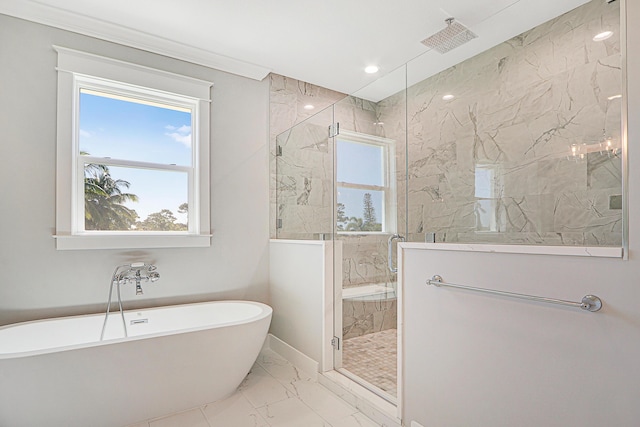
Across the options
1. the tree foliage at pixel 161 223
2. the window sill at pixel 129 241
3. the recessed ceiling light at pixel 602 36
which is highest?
the recessed ceiling light at pixel 602 36

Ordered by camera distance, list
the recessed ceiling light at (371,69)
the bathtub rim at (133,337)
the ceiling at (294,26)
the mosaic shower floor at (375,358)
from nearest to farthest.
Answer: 1. the bathtub rim at (133,337)
2. the ceiling at (294,26)
3. the mosaic shower floor at (375,358)
4. the recessed ceiling light at (371,69)

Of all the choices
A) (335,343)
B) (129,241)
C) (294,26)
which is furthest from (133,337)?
(294,26)

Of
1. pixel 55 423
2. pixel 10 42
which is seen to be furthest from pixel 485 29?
pixel 55 423

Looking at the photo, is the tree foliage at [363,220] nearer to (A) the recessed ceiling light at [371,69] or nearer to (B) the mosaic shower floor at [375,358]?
(B) the mosaic shower floor at [375,358]

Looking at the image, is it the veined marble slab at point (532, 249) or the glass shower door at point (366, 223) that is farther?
the glass shower door at point (366, 223)

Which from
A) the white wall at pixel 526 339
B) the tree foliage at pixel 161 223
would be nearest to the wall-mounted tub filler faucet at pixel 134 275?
the tree foliage at pixel 161 223

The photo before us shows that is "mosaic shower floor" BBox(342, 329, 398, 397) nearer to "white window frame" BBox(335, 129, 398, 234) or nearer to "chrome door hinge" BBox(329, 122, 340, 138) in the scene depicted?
"white window frame" BBox(335, 129, 398, 234)

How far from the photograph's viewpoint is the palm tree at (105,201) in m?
2.54

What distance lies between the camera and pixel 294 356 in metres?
2.84

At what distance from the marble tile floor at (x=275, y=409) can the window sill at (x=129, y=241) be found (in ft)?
3.88

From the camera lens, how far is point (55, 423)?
178 centimetres

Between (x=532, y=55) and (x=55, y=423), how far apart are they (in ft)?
10.9

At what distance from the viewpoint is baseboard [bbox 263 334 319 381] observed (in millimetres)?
2594

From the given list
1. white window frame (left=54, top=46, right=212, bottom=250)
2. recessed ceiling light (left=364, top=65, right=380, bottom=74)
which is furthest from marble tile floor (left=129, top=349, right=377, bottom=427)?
recessed ceiling light (left=364, top=65, right=380, bottom=74)
